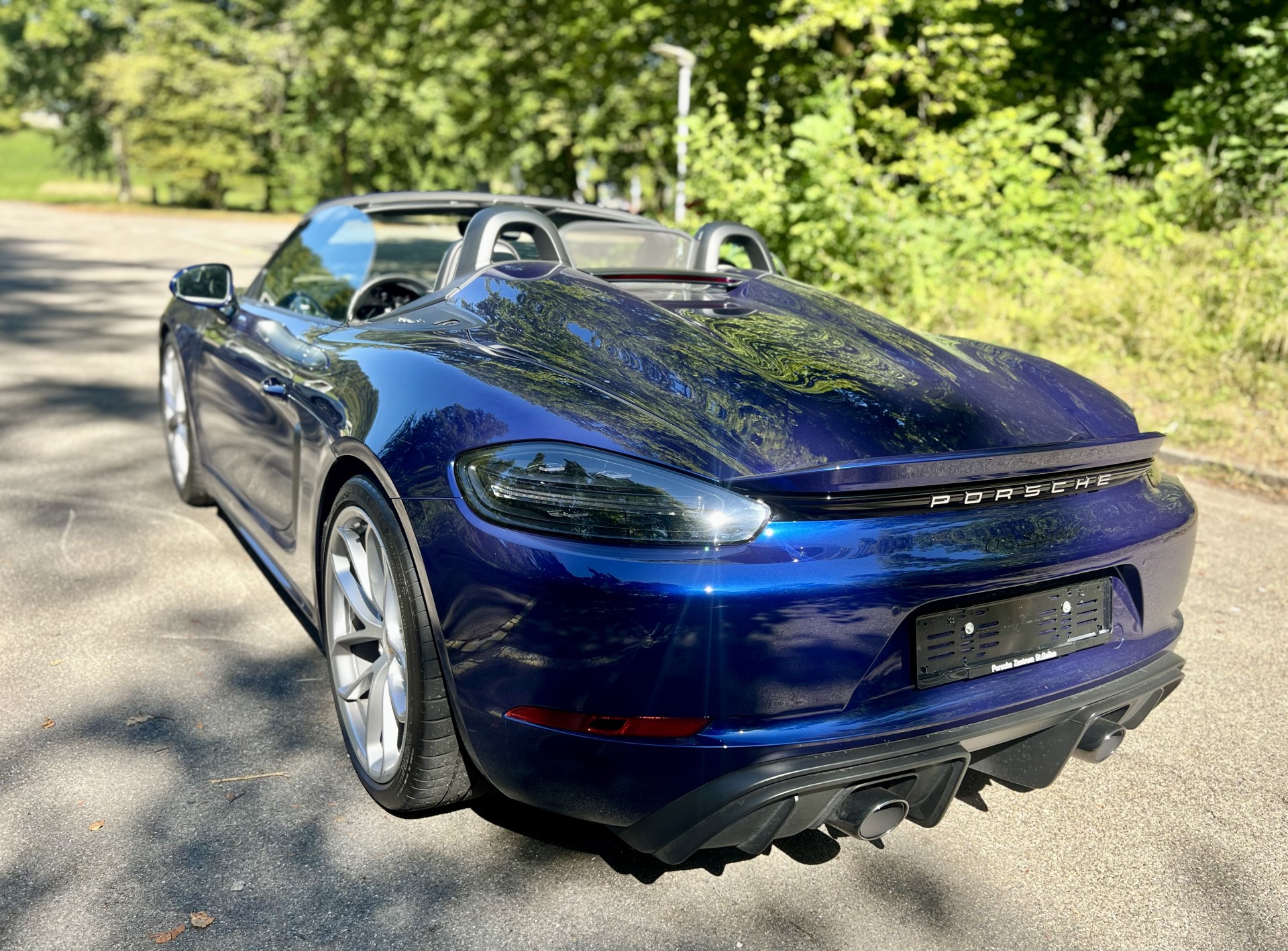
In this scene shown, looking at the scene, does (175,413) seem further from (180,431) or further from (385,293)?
(385,293)

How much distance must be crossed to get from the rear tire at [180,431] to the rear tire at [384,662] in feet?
6.20

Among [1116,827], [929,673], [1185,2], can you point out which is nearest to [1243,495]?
[1116,827]

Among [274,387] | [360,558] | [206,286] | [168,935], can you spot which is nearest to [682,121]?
[206,286]

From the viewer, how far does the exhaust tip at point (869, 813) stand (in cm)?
198

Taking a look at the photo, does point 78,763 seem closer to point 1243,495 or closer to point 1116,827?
point 1116,827

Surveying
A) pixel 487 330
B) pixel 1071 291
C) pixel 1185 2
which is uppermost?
pixel 1185 2

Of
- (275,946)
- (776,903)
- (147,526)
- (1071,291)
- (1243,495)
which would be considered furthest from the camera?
(1071,291)

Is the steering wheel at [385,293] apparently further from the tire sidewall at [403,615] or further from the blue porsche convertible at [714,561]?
the tire sidewall at [403,615]

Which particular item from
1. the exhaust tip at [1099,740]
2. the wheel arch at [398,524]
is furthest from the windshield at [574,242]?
the exhaust tip at [1099,740]

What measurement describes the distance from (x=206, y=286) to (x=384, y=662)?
2039mm

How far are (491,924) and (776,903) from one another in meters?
0.57

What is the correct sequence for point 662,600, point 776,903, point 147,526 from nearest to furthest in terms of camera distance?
point 662,600 → point 776,903 → point 147,526

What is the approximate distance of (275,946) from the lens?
204cm

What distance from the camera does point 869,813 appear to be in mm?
1966
